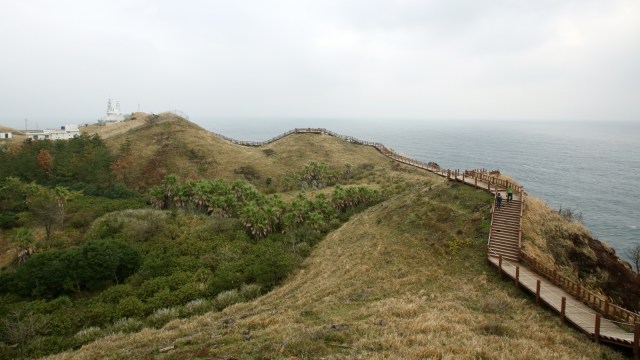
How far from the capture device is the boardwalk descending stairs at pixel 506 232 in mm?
26748

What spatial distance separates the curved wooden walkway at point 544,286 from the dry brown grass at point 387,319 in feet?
2.21

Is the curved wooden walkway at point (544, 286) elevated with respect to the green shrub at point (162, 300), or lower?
elevated

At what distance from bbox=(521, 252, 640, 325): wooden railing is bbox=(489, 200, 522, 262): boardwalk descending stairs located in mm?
1063

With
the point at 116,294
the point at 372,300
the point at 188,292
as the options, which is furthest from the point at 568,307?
the point at 116,294

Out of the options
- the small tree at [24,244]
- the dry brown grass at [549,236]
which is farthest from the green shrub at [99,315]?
the dry brown grass at [549,236]

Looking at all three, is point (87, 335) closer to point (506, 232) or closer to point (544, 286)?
point (544, 286)

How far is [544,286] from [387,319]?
34.1 ft

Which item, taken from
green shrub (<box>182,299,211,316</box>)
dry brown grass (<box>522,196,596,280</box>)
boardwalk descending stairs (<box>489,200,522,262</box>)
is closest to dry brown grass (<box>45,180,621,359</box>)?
boardwalk descending stairs (<box>489,200,522,262</box>)

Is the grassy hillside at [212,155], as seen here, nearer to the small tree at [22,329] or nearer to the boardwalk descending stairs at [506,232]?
the boardwalk descending stairs at [506,232]

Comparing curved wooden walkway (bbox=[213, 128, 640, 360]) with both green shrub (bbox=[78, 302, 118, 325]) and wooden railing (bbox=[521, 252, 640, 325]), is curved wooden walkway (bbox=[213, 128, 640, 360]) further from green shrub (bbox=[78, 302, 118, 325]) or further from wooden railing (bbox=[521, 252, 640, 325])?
green shrub (bbox=[78, 302, 118, 325])

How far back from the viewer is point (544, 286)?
22.4 m

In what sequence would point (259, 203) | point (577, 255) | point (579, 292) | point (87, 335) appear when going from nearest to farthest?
A: point (579, 292) → point (87, 335) → point (577, 255) → point (259, 203)

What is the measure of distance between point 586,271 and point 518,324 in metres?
14.5

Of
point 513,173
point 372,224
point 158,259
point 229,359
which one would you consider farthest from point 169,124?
point 513,173
